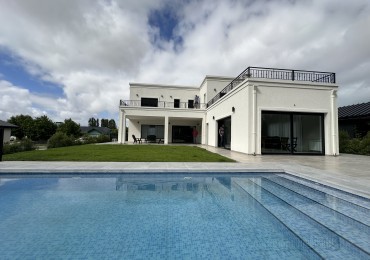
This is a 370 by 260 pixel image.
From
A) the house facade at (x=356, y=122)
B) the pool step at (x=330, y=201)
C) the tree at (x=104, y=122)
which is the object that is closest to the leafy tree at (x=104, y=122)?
the tree at (x=104, y=122)

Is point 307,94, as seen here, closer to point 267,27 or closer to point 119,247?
point 267,27

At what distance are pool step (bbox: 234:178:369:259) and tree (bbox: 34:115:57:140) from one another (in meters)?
54.9

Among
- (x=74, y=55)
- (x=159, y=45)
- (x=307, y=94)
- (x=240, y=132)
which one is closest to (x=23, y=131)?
(x=74, y=55)

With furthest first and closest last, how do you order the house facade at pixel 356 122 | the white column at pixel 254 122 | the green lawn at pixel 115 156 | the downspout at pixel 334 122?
the house facade at pixel 356 122
the downspout at pixel 334 122
the white column at pixel 254 122
the green lawn at pixel 115 156

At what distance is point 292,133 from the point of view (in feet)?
36.9

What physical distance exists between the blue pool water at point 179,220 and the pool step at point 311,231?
0.01 m

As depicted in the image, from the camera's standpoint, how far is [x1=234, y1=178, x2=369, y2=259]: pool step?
2.21 m

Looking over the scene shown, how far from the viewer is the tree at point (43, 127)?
45.9 metres

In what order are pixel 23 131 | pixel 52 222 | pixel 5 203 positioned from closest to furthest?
pixel 52 222 → pixel 5 203 → pixel 23 131

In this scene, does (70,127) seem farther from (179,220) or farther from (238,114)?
(179,220)

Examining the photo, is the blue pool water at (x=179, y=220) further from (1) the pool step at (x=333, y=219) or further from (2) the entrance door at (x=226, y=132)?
(2) the entrance door at (x=226, y=132)

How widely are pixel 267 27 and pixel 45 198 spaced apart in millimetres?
13878

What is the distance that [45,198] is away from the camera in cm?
412

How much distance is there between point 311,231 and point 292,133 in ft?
31.8
